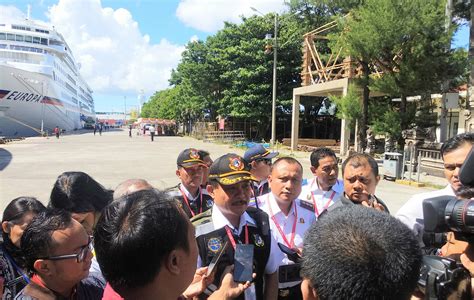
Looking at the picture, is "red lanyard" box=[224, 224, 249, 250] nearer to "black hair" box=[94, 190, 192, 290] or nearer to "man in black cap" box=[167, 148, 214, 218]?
"black hair" box=[94, 190, 192, 290]

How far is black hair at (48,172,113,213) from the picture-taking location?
2.56 meters

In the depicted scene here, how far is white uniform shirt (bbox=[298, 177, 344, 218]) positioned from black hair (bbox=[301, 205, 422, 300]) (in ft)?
8.02

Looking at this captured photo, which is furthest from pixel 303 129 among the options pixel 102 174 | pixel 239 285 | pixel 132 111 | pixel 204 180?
pixel 132 111

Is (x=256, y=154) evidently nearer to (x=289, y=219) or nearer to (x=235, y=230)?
(x=289, y=219)

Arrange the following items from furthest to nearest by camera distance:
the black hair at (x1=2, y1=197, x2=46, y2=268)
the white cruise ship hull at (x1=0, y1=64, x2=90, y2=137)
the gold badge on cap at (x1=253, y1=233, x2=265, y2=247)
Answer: the white cruise ship hull at (x1=0, y1=64, x2=90, y2=137), the black hair at (x1=2, y1=197, x2=46, y2=268), the gold badge on cap at (x1=253, y1=233, x2=265, y2=247)

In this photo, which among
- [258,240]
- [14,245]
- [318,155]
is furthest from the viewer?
[318,155]

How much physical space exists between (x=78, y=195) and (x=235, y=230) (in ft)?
3.87

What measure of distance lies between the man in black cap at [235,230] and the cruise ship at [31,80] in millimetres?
37515

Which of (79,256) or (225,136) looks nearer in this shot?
(79,256)

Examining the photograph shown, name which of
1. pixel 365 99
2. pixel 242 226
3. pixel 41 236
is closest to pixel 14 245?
pixel 41 236

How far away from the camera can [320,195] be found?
369cm

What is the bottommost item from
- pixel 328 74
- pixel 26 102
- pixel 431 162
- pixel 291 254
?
pixel 431 162

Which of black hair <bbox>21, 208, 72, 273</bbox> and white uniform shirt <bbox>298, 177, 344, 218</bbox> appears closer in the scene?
black hair <bbox>21, 208, 72, 273</bbox>

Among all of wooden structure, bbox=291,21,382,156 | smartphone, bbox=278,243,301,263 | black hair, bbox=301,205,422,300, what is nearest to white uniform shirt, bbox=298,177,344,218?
smartphone, bbox=278,243,301,263
